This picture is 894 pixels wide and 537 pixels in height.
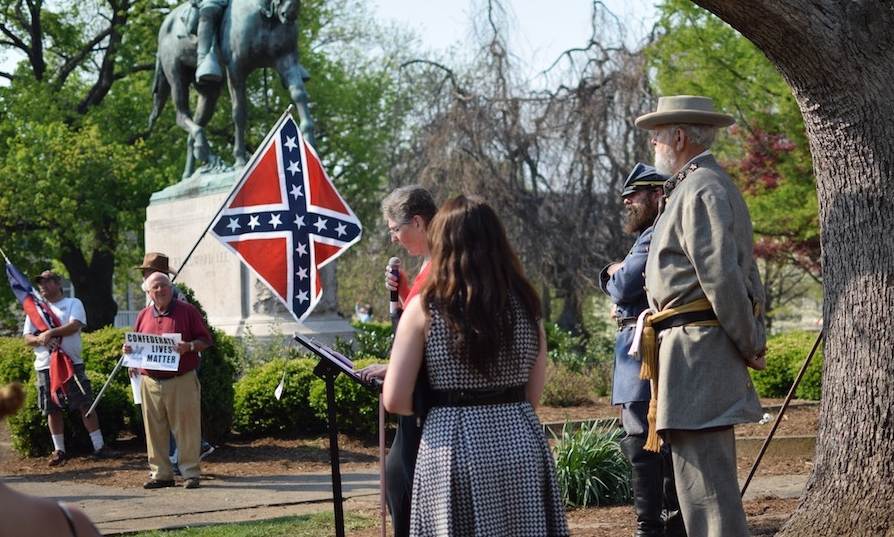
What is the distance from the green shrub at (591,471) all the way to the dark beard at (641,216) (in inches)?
92.7

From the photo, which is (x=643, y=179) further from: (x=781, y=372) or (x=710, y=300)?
(x=781, y=372)

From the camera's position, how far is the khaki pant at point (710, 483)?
5.18 m

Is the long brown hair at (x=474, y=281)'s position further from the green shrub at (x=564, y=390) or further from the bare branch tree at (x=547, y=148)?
the bare branch tree at (x=547, y=148)

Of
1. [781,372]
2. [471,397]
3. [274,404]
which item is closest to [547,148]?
[781,372]

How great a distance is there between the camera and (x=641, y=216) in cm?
655

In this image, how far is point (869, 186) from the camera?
20.6 feet

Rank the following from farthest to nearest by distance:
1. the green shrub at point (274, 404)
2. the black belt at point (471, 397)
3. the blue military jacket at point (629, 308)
Answer: 1. the green shrub at point (274, 404)
2. the blue military jacket at point (629, 308)
3. the black belt at point (471, 397)

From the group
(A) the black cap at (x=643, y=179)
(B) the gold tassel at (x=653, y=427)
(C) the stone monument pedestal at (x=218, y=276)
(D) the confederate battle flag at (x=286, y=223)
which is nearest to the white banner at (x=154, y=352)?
(D) the confederate battle flag at (x=286, y=223)

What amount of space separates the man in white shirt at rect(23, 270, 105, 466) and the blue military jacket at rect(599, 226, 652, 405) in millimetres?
6874

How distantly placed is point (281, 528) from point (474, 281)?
4.08 m

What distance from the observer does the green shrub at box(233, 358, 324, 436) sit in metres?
12.8

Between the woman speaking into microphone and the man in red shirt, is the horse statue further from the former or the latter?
the woman speaking into microphone

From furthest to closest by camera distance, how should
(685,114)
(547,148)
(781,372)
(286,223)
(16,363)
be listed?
(547,148), (781,372), (16,363), (286,223), (685,114)

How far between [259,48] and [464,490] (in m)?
11.8
